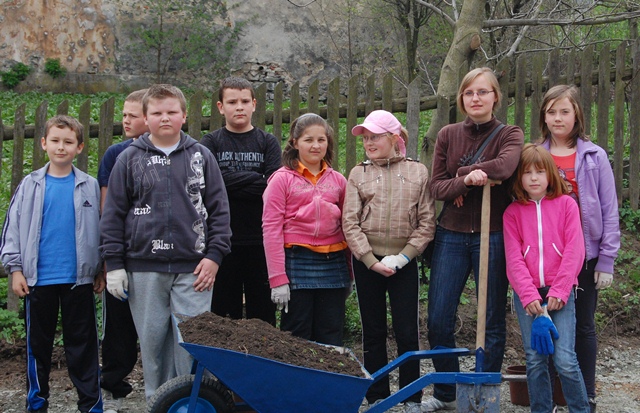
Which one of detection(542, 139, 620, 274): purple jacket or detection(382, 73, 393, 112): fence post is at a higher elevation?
detection(382, 73, 393, 112): fence post

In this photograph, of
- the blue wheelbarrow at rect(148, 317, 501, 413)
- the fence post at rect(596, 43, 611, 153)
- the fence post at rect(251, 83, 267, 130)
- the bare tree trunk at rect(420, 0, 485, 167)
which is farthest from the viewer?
the fence post at rect(596, 43, 611, 153)

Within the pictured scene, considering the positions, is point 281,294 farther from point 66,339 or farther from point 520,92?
point 520,92

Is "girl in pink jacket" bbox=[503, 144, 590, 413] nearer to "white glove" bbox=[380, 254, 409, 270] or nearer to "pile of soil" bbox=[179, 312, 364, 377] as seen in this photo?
"white glove" bbox=[380, 254, 409, 270]

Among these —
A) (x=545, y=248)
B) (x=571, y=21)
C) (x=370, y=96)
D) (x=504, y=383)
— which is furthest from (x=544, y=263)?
(x=571, y=21)

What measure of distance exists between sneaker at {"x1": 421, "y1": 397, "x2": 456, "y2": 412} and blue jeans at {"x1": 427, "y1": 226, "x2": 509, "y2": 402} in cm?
23

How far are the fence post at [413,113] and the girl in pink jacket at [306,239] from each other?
1835 millimetres

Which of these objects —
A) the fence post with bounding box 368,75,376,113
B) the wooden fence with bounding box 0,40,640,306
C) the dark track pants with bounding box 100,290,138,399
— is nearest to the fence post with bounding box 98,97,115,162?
the wooden fence with bounding box 0,40,640,306

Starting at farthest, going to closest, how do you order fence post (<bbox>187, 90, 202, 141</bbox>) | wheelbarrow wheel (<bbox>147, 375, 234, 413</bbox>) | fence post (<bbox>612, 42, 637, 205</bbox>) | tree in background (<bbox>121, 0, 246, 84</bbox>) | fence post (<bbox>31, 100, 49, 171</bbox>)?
tree in background (<bbox>121, 0, 246, 84</bbox>), fence post (<bbox>612, 42, 637, 205</bbox>), fence post (<bbox>187, 90, 202, 141</bbox>), fence post (<bbox>31, 100, 49, 171</bbox>), wheelbarrow wheel (<bbox>147, 375, 234, 413</bbox>)

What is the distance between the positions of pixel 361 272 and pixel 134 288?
4.25 ft

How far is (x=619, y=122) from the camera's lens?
24.2 ft

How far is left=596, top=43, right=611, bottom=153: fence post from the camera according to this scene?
23.5ft

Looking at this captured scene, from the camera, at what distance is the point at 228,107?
4539mm

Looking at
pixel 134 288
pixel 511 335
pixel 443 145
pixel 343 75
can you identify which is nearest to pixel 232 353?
pixel 134 288

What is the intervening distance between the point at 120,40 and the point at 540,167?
45.5ft
